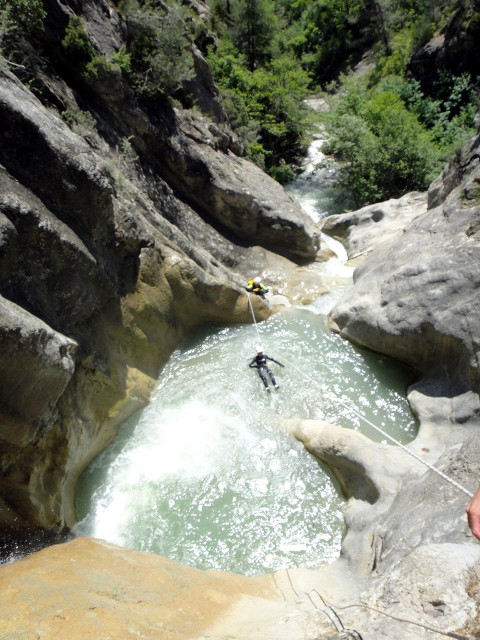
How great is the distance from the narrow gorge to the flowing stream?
14.4 inches

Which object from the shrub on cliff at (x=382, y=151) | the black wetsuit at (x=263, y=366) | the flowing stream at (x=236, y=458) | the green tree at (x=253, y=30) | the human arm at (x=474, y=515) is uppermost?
the green tree at (x=253, y=30)

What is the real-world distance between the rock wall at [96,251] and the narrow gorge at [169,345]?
43 mm

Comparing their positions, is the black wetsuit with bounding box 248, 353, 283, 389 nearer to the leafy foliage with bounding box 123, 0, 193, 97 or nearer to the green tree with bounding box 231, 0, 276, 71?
the leafy foliage with bounding box 123, 0, 193, 97

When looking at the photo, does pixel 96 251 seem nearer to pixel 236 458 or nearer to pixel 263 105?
pixel 236 458

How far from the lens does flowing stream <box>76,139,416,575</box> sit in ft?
22.8

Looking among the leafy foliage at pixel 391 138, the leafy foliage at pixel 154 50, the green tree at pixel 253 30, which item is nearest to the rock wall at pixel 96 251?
the leafy foliage at pixel 154 50

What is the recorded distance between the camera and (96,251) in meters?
8.62

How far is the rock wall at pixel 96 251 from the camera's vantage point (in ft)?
20.0

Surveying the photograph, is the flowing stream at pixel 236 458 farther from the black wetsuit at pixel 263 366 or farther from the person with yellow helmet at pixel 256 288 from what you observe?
the person with yellow helmet at pixel 256 288

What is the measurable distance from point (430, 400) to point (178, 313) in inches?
257

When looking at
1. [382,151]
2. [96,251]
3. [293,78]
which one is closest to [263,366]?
[96,251]

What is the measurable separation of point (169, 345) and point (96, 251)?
327cm

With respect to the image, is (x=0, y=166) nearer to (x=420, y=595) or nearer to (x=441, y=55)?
(x=420, y=595)

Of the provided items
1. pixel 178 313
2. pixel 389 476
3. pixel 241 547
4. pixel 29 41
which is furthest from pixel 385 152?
pixel 241 547
